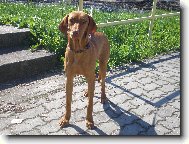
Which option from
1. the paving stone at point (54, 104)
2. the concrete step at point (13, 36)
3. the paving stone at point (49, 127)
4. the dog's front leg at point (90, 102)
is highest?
the concrete step at point (13, 36)

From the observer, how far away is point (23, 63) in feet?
16.6

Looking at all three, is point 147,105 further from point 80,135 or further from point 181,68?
point 181,68

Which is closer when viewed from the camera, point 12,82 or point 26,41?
point 12,82

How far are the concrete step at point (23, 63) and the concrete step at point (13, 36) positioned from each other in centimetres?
16

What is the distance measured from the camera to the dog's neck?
332 cm

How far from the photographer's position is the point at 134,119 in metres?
4.11

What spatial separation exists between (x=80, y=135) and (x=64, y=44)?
8.19 feet

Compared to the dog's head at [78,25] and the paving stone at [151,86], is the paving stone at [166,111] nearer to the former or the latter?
the paving stone at [151,86]

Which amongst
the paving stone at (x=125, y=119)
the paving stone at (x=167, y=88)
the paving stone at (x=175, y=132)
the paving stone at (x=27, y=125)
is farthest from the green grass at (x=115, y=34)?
the paving stone at (x=175, y=132)

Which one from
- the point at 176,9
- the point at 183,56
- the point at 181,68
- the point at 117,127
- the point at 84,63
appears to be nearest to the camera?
the point at 84,63

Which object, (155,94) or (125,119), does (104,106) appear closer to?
Answer: (125,119)

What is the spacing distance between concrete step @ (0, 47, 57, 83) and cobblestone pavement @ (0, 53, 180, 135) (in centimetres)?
18

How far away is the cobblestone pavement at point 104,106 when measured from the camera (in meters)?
3.79

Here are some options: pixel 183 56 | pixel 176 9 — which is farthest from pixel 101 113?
pixel 176 9
